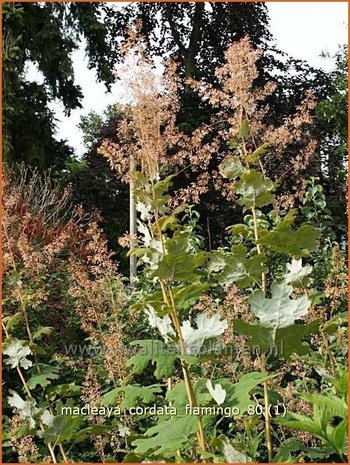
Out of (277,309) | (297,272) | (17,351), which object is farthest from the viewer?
(17,351)

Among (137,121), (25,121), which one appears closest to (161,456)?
(137,121)

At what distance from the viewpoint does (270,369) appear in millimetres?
3443

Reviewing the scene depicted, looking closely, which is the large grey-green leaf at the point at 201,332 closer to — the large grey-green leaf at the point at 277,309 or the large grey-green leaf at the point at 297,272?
the large grey-green leaf at the point at 277,309

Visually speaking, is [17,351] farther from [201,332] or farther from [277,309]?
[277,309]

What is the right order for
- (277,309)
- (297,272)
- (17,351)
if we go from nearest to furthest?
1. (277,309)
2. (297,272)
3. (17,351)

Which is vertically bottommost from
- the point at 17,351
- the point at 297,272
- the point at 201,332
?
the point at 17,351

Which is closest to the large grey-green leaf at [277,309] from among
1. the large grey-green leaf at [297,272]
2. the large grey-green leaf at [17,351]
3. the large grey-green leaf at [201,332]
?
the large grey-green leaf at [201,332]

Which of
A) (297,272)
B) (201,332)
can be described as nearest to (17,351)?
(201,332)

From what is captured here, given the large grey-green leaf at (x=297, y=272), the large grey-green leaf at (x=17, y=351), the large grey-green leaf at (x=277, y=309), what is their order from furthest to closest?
the large grey-green leaf at (x=17, y=351) < the large grey-green leaf at (x=297, y=272) < the large grey-green leaf at (x=277, y=309)

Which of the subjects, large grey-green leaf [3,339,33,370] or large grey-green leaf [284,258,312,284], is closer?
large grey-green leaf [284,258,312,284]

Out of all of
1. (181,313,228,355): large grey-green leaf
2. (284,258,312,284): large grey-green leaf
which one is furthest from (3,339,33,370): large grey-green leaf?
(284,258,312,284): large grey-green leaf

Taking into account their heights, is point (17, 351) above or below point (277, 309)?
below

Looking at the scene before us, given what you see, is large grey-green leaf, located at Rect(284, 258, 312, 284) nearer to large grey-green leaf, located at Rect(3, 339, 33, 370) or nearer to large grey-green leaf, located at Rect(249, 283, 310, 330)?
large grey-green leaf, located at Rect(249, 283, 310, 330)

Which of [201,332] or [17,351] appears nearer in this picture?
[201,332]
